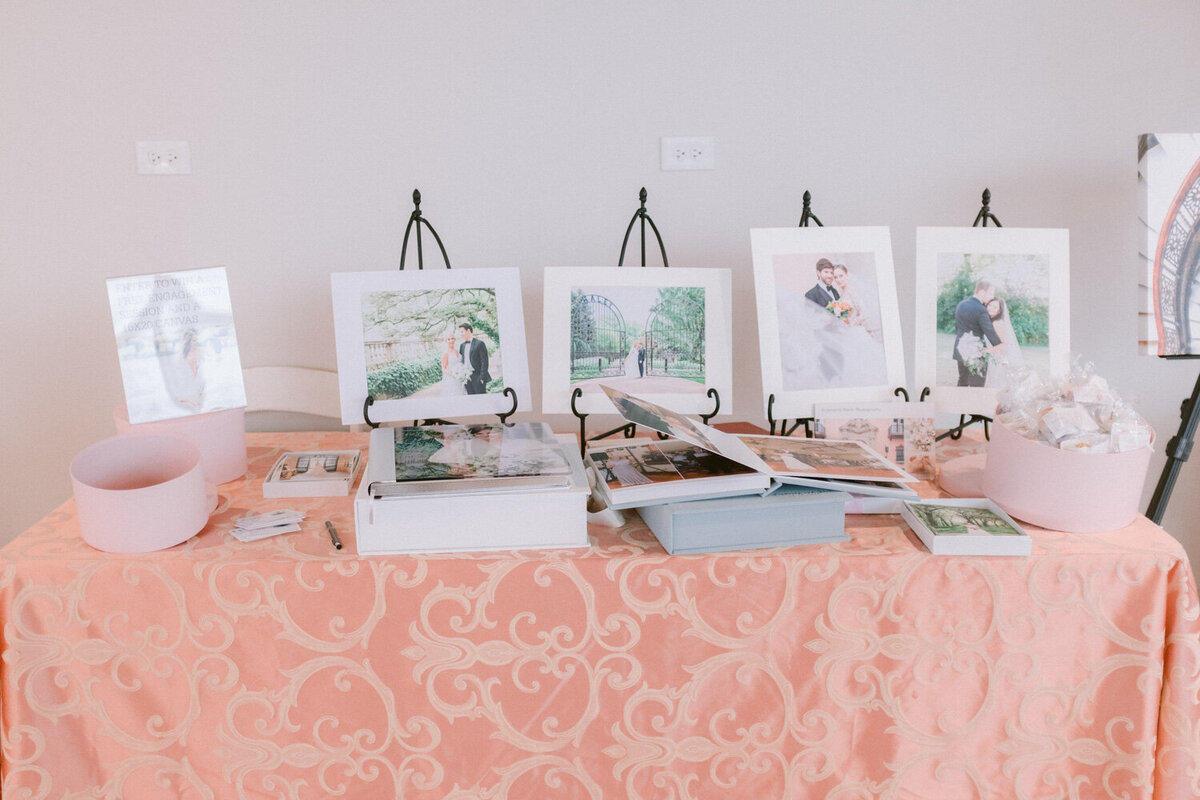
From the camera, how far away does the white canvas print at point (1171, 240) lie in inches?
53.4

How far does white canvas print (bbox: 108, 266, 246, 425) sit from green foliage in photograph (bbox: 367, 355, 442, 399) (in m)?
0.22

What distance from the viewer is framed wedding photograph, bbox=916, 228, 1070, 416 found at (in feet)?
4.59

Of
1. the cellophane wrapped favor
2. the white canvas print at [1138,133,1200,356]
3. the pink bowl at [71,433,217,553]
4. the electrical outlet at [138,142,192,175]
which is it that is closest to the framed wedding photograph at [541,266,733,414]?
the cellophane wrapped favor

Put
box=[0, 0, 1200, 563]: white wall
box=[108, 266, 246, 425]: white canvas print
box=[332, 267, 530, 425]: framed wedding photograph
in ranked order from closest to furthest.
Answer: box=[108, 266, 246, 425]: white canvas print, box=[332, 267, 530, 425]: framed wedding photograph, box=[0, 0, 1200, 563]: white wall

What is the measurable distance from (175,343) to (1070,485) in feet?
4.42

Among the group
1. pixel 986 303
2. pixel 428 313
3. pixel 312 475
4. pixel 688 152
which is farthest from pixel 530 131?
pixel 986 303

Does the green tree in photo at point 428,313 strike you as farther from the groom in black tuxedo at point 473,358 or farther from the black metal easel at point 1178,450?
the black metal easel at point 1178,450

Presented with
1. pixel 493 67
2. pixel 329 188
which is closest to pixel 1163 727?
pixel 493 67

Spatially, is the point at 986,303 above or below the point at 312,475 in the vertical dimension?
above

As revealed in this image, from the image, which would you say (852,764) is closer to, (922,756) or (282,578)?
(922,756)

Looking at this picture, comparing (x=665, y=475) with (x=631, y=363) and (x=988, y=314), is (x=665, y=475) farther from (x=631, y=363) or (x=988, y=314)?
(x=988, y=314)

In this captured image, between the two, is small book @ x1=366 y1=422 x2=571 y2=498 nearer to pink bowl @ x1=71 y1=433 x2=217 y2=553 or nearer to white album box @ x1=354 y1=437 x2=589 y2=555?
white album box @ x1=354 y1=437 x2=589 y2=555

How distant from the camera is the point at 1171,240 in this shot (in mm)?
1360

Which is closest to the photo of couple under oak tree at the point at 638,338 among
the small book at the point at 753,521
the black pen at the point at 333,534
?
the small book at the point at 753,521
